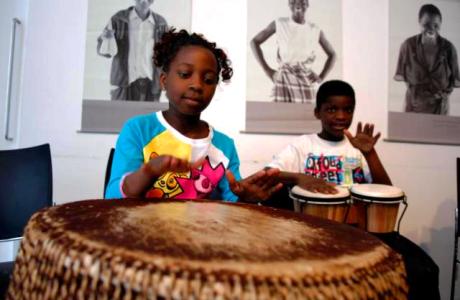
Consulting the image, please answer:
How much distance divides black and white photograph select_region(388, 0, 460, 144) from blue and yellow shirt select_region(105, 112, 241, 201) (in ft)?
4.19

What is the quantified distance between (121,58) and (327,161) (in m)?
1.23

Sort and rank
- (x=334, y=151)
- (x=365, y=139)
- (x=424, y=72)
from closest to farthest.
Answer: (x=365, y=139), (x=334, y=151), (x=424, y=72)

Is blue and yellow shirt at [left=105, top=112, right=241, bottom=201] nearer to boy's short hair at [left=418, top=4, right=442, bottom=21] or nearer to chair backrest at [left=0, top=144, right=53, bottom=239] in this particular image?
chair backrest at [left=0, top=144, right=53, bottom=239]

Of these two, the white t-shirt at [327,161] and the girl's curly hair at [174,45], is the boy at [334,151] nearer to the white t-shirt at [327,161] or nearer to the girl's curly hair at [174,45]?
the white t-shirt at [327,161]

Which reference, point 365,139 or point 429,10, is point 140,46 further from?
point 429,10

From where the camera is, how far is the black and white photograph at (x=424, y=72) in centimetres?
177

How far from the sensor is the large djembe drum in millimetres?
242

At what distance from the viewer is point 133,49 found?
1.66m

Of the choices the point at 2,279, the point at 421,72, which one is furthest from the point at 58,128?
the point at 421,72

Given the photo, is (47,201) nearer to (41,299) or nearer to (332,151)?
(41,299)

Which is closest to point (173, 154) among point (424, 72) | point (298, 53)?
point (298, 53)

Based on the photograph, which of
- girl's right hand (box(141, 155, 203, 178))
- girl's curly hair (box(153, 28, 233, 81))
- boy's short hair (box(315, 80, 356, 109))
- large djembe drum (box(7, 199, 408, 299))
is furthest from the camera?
boy's short hair (box(315, 80, 356, 109))

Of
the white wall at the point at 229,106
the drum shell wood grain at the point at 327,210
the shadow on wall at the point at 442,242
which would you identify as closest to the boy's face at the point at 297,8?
the white wall at the point at 229,106

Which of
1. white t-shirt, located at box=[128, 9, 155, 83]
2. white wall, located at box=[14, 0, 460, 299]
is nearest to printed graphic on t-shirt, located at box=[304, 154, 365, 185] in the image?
white wall, located at box=[14, 0, 460, 299]
